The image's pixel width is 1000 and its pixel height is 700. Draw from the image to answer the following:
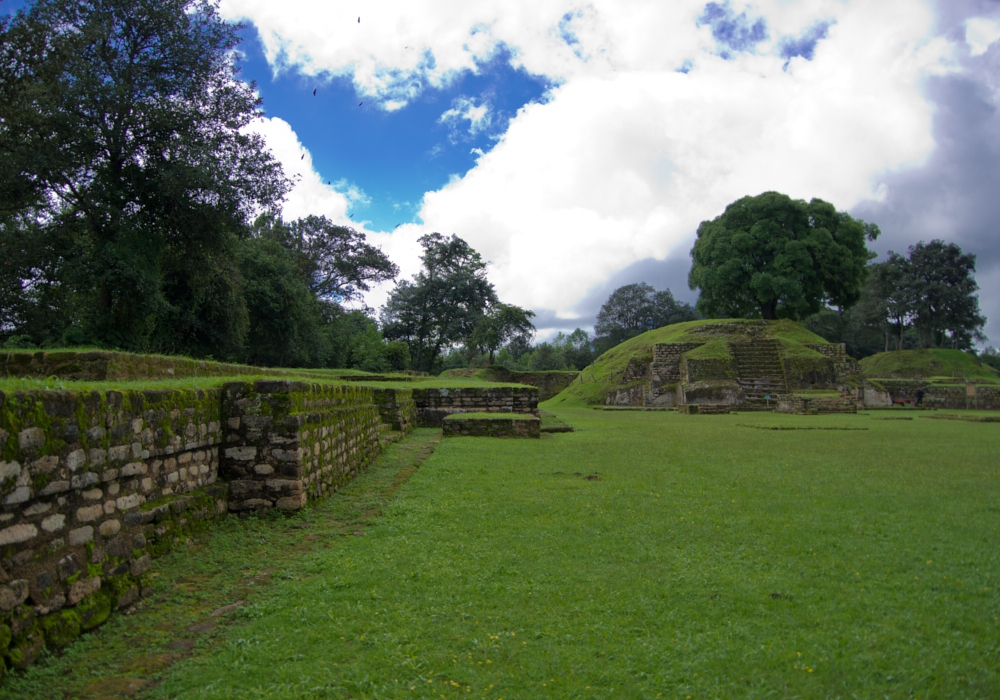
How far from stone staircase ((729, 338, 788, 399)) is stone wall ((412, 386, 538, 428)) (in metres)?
14.9

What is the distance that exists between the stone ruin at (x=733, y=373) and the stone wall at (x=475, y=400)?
12.5 metres

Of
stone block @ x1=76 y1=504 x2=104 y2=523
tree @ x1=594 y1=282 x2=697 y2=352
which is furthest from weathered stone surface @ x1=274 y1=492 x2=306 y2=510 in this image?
tree @ x1=594 y1=282 x2=697 y2=352

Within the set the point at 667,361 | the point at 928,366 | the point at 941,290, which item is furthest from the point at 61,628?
the point at 941,290

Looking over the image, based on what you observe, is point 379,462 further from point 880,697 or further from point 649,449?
point 880,697

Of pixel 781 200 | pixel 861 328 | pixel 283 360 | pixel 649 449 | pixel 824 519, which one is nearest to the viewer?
pixel 824 519

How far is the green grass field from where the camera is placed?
6.97ft

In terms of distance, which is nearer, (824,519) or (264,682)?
(264,682)

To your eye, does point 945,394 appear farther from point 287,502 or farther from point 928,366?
point 287,502

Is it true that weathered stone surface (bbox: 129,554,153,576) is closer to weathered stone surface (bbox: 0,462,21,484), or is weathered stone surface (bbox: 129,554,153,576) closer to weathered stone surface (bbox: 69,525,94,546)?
weathered stone surface (bbox: 69,525,94,546)

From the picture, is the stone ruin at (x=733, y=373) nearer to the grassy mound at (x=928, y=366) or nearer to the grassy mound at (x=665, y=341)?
the grassy mound at (x=665, y=341)

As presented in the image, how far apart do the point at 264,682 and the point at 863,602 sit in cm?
273

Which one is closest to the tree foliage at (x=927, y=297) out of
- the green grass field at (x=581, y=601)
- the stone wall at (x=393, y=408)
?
the stone wall at (x=393, y=408)

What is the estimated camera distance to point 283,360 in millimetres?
27594

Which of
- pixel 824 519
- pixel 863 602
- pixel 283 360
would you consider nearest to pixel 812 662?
pixel 863 602
